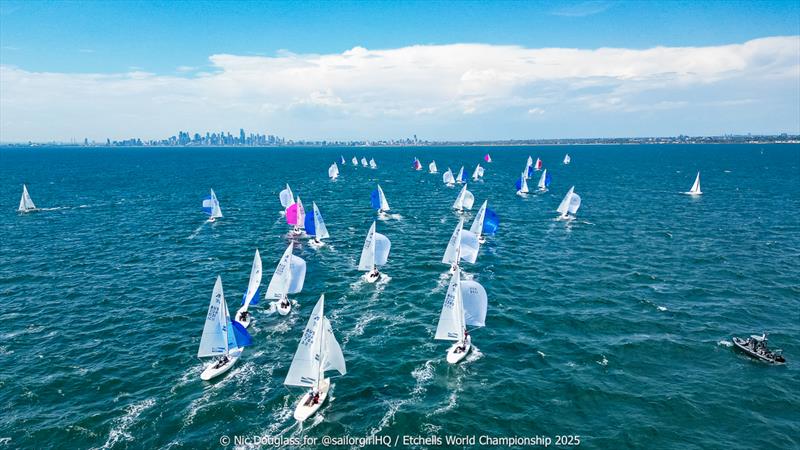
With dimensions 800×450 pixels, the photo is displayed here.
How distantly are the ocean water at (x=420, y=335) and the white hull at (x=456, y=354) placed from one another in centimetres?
80

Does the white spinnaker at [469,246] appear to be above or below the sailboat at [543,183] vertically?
below

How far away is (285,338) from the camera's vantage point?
4281 centimetres

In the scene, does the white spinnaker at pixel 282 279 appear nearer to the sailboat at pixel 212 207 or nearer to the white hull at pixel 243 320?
the white hull at pixel 243 320

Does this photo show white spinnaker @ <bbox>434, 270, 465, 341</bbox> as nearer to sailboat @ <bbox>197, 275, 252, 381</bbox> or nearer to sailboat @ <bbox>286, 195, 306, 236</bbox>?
sailboat @ <bbox>197, 275, 252, 381</bbox>

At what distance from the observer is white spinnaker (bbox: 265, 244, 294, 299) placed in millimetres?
47875

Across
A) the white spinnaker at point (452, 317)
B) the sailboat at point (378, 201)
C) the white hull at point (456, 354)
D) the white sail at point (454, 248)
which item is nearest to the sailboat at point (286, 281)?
the white spinnaker at point (452, 317)

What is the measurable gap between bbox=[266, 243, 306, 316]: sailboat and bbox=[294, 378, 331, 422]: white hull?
15617 mm

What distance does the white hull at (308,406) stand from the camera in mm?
31402

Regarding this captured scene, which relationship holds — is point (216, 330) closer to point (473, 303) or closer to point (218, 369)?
point (218, 369)

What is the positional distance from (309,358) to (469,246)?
33.6 metres

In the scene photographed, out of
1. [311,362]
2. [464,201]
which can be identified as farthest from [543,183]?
[311,362]

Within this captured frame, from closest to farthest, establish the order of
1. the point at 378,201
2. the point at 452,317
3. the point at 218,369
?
the point at 218,369, the point at 452,317, the point at 378,201

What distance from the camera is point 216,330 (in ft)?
123

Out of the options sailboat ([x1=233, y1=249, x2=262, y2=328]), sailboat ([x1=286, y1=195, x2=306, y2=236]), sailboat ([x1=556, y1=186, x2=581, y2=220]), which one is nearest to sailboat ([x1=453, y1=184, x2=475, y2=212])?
sailboat ([x1=556, y1=186, x2=581, y2=220])
